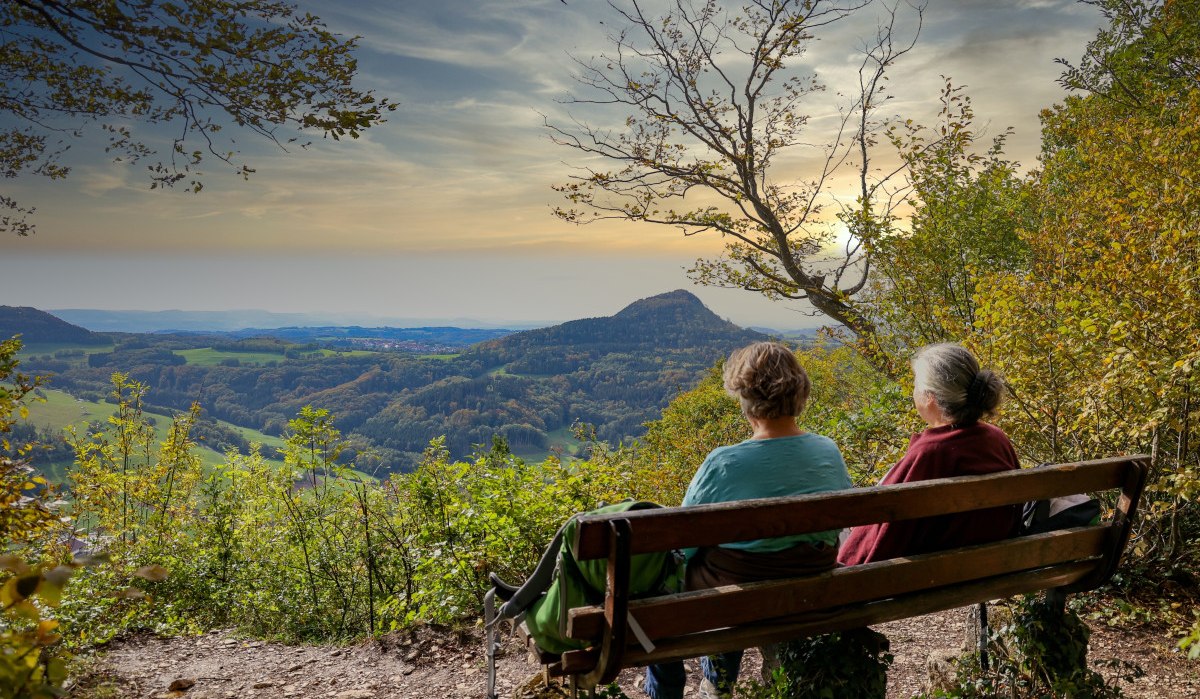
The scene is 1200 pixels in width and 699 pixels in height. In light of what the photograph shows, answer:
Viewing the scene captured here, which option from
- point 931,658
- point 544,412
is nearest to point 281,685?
point 931,658

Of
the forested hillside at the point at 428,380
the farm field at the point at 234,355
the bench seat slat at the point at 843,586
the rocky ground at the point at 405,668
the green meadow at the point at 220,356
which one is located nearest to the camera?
the bench seat slat at the point at 843,586

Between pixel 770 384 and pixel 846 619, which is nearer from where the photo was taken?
pixel 846 619

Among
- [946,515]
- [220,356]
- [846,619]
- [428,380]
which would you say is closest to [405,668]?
[846,619]

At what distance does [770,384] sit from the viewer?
9.19 feet

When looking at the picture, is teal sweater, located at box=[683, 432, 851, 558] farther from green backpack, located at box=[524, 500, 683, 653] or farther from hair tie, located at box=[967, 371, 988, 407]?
hair tie, located at box=[967, 371, 988, 407]

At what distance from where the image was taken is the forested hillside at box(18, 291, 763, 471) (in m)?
133

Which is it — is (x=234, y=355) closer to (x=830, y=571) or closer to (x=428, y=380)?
(x=428, y=380)

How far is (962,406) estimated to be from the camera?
3.07m

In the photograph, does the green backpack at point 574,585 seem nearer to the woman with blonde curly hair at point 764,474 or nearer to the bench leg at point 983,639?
the woman with blonde curly hair at point 764,474

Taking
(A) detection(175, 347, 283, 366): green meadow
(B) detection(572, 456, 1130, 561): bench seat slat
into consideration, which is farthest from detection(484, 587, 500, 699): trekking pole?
(A) detection(175, 347, 283, 366): green meadow

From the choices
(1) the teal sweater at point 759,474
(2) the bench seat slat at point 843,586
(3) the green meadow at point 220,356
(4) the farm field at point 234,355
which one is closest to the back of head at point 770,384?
(1) the teal sweater at point 759,474

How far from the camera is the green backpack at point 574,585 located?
2334 millimetres

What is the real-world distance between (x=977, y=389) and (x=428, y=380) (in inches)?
6569

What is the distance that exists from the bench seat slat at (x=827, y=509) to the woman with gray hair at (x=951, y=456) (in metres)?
0.24
